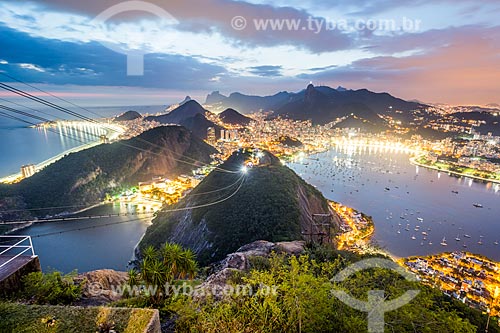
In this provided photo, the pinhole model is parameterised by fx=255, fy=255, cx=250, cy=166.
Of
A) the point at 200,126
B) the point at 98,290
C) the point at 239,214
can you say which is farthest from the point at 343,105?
the point at 98,290

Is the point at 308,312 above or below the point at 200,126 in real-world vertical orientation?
below

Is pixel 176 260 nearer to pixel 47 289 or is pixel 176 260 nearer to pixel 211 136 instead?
pixel 47 289

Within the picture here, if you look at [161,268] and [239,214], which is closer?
[161,268]

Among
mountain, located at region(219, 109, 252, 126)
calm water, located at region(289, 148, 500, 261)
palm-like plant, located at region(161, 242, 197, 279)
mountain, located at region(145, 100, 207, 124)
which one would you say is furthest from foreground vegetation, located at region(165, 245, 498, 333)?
mountain, located at region(145, 100, 207, 124)

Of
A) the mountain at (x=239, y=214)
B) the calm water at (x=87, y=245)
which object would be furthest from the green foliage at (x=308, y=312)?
the calm water at (x=87, y=245)

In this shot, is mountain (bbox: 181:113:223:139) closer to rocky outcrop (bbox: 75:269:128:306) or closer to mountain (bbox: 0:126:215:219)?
mountain (bbox: 0:126:215:219)
